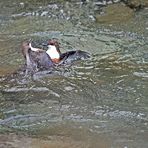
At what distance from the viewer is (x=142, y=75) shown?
7020 mm

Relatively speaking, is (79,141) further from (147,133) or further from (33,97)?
(33,97)

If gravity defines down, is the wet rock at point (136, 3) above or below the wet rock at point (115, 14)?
above

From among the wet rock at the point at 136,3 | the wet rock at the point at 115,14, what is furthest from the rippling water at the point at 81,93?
the wet rock at the point at 136,3

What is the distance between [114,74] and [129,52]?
0.89 metres

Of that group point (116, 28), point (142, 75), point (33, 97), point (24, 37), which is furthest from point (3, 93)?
point (116, 28)

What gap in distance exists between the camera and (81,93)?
658 cm

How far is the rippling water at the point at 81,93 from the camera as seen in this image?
17.6ft

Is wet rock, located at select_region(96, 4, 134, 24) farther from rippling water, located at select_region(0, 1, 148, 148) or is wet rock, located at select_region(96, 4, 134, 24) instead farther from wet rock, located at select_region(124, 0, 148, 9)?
rippling water, located at select_region(0, 1, 148, 148)

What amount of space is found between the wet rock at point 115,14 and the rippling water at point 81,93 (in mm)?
485

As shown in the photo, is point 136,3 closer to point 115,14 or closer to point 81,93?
point 115,14

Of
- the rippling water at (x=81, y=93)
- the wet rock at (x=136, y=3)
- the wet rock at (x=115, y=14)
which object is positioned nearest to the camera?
the rippling water at (x=81, y=93)

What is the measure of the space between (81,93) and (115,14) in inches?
147

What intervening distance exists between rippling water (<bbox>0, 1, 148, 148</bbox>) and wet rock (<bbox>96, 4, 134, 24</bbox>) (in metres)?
0.49

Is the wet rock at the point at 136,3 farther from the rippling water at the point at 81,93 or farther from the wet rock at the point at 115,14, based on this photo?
the rippling water at the point at 81,93
